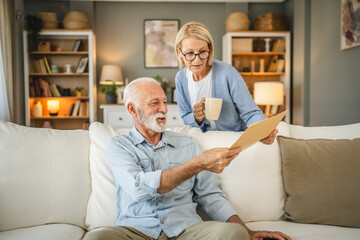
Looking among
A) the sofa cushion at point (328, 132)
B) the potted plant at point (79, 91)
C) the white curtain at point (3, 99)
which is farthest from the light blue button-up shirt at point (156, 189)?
the potted plant at point (79, 91)

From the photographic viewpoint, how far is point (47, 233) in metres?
1.37

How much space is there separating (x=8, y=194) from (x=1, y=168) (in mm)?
128

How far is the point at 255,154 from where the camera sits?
1.62 meters

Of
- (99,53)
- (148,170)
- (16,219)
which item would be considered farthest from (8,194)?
(99,53)

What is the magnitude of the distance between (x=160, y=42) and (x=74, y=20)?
1401 mm

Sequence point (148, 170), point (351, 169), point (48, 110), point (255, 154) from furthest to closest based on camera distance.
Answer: point (48, 110), point (255, 154), point (351, 169), point (148, 170)

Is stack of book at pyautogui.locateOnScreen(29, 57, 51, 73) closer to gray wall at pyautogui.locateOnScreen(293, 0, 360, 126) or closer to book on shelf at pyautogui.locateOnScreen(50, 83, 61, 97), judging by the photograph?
book on shelf at pyautogui.locateOnScreen(50, 83, 61, 97)

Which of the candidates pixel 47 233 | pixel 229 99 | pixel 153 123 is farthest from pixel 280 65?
pixel 47 233

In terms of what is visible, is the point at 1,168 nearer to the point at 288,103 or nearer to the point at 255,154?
the point at 255,154

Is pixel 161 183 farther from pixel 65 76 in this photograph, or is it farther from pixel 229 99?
pixel 65 76

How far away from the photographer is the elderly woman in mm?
1612

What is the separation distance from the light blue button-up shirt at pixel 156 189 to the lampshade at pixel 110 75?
11.3 ft

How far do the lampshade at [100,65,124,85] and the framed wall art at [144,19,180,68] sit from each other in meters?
0.60

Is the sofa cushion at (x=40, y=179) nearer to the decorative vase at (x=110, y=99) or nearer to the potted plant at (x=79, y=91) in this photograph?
the decorative vase at (x=110, y=99)
